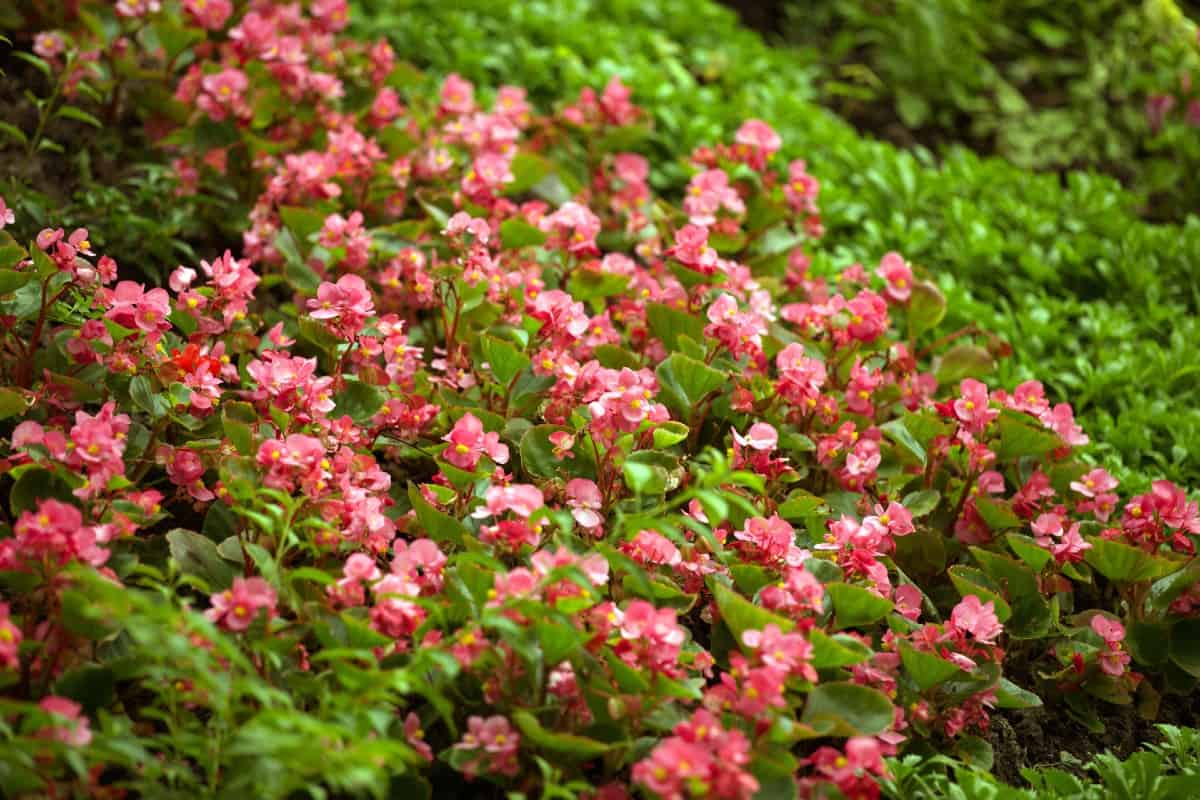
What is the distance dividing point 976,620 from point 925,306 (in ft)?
3.15

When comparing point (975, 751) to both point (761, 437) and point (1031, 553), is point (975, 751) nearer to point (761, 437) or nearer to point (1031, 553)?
point (1031, 553)

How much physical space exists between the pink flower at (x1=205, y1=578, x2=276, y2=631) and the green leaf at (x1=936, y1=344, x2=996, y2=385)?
1536 millimetres

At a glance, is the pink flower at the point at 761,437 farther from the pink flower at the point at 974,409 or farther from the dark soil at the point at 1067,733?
the dark soil at the point at 1067,733

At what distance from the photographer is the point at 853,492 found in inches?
86.8

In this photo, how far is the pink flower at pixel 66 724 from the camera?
1354 millimetres

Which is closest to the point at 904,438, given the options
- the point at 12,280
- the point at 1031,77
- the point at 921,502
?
the point at 921,502

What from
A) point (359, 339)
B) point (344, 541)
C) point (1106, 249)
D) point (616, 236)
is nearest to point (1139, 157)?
point (1106, 249)

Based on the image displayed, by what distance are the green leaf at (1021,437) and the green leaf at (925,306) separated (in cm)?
46

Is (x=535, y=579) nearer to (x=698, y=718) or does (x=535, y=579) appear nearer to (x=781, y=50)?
(x=698, y=718)

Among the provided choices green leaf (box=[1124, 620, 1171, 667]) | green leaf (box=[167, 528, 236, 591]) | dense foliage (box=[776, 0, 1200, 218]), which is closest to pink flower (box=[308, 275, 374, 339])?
green leaf (box=[167, 528, 236, 591])

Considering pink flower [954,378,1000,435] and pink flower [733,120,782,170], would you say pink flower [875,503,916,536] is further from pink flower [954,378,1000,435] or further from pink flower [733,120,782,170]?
pink flower [733,120,782,170]

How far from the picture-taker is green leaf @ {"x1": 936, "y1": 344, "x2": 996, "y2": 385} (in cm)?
253

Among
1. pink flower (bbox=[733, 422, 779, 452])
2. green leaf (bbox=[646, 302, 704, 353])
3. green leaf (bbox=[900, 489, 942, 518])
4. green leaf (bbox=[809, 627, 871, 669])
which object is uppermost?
pink flower (bbox=[733, 422, 779, 452])

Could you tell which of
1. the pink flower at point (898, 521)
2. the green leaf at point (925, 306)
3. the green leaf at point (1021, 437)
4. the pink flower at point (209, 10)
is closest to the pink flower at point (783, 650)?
the pink flower at point (898, 521)
